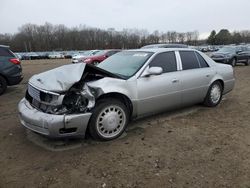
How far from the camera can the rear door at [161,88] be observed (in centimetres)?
436

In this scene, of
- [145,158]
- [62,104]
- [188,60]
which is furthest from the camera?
[188,60]

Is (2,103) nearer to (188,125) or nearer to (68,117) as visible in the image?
(68,117)

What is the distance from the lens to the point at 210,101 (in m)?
5.78

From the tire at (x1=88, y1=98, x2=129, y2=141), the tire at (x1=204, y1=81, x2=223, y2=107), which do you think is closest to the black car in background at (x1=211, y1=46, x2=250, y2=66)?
the tire at (x1=204, y1=81, x2=223, y2=107)

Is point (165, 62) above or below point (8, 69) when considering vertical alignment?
above

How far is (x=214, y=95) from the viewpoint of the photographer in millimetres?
5844

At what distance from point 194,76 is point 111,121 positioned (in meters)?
2.36

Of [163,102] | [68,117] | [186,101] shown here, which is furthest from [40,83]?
[186,101]

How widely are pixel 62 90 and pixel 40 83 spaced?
577 mm

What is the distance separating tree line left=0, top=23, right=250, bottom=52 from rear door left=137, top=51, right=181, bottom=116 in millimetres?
79392

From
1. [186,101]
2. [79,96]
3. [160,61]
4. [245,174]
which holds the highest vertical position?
[160,61]

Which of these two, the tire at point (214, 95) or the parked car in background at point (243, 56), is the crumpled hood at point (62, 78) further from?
the parked car in background at point (243, 56)

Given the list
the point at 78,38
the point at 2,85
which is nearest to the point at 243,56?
the point at 2,85

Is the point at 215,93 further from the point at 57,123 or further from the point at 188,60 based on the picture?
the point at 57,123
